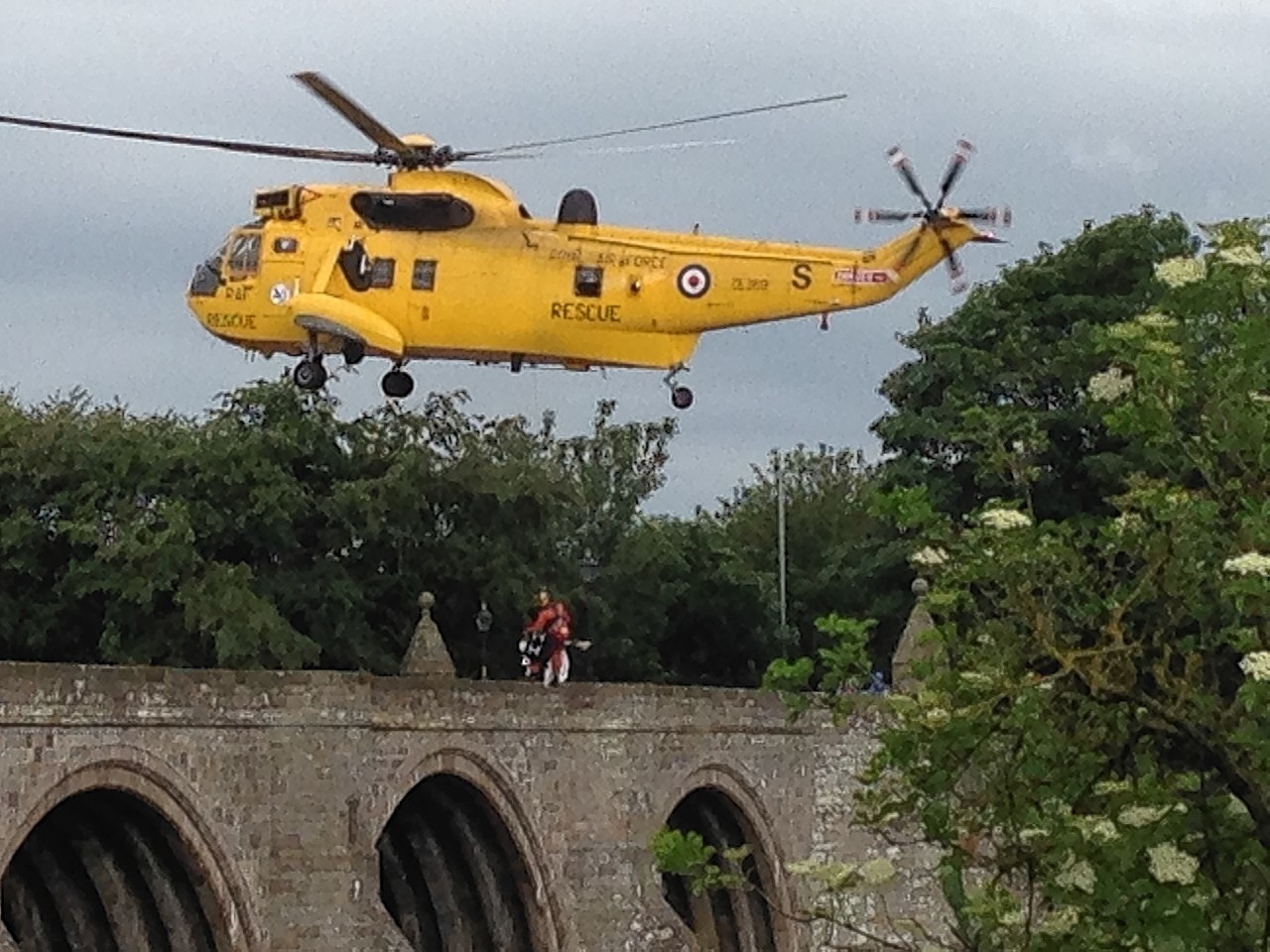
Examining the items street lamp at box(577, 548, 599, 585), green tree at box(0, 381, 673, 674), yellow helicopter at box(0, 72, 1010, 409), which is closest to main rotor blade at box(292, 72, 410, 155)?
yellow helicopter at box(0, 72, 1010, 409)

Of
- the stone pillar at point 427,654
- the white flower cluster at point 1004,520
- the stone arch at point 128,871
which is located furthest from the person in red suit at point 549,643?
the white flower cluster at point 1004,520

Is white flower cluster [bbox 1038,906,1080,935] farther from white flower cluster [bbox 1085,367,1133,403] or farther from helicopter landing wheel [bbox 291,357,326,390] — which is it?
helicopter landing wheel [bbox 291,357,326,390]

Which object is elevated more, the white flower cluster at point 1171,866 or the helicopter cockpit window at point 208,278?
the helicopter cockpit window at point 208,278

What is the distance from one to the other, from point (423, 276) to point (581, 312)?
165 cm

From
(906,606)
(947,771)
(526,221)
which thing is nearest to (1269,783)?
(947,771)

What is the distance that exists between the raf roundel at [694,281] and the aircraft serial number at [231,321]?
4.39m

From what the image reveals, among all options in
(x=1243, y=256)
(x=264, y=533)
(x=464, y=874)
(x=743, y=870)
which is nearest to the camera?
(x=1243, y=256)

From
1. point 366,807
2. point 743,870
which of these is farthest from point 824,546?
point 366,807

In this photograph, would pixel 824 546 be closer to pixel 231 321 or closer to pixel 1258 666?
pixel 231 321

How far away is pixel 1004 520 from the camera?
12484 millimetres

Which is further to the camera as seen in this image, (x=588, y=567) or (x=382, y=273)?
(x=588, y=567)

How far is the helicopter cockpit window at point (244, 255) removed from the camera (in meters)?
28.8

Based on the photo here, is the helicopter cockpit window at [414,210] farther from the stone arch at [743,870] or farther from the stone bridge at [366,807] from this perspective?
the stone arch at [743,870]

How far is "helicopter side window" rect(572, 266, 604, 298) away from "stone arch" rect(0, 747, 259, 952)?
23.1ft
